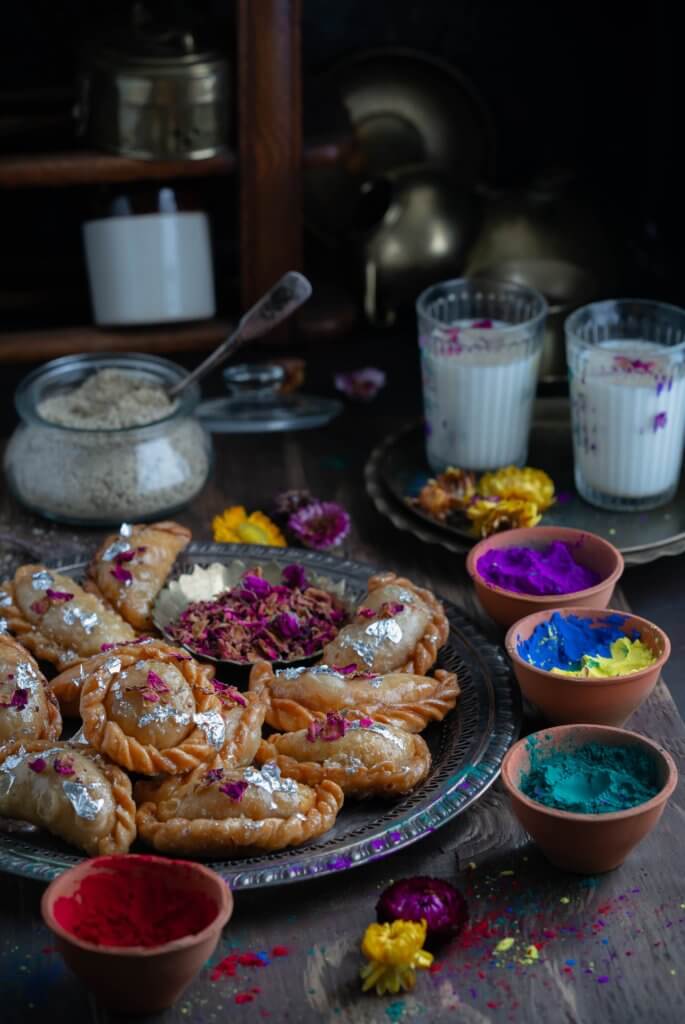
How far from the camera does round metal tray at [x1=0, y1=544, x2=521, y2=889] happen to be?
1.14 metres

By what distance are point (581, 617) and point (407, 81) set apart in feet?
4.36

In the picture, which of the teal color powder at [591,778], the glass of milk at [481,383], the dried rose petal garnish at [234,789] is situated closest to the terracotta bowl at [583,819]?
the teal color powder at [591,778]

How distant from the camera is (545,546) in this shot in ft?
5.05

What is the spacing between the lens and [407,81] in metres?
2.41

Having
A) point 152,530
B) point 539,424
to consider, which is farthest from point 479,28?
point 152,530

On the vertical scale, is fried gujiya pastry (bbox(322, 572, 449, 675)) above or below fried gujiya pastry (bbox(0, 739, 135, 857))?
below

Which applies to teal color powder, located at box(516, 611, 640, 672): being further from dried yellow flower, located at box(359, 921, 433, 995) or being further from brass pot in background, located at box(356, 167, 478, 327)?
brass pot in background, located at box(356, 167, 478, 327)

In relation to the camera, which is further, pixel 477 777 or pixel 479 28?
pixel 479 28

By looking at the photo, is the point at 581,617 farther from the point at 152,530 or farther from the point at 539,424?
the point at 539,424

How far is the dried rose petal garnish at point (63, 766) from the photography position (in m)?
1.17

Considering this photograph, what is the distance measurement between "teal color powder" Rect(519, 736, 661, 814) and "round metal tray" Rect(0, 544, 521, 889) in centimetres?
6

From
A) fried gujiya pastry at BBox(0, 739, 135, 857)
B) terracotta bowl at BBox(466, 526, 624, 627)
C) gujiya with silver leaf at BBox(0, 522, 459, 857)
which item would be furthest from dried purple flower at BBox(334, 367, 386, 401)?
fried gujiya pastry at BBox(0, 739, 135, 857)

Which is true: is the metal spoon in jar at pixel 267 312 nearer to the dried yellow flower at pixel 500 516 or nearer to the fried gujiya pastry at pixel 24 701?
the dried yellow flower at pixel 500 516

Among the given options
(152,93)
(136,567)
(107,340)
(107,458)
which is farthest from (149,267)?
(136,567)
